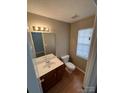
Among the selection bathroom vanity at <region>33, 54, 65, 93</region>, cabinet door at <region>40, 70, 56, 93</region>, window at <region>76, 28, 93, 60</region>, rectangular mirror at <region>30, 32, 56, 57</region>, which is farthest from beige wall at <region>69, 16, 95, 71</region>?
cabinet door at <region>40, 70, 56, 93</region>

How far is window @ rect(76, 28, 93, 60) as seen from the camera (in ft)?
10.5

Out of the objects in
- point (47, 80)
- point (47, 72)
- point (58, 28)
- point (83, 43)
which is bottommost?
point (47, 80)

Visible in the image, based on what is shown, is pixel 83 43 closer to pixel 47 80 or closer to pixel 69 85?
pixel 69 85

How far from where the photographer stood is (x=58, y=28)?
11.0 feet

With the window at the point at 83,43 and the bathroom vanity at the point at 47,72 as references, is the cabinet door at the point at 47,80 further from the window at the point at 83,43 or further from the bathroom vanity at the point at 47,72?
the window at the point at 83,43

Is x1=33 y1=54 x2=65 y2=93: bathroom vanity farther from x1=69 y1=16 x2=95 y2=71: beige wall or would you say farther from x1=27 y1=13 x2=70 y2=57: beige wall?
x1=69 y1=16 x2=95 y2=71: beige wall

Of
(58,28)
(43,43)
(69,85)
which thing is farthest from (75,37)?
(69,85)

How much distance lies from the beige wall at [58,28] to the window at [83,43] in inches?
23.8

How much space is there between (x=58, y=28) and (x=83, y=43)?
1233 mm

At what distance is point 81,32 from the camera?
135 inches

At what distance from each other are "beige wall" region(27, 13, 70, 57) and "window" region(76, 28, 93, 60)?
0.60 metres
